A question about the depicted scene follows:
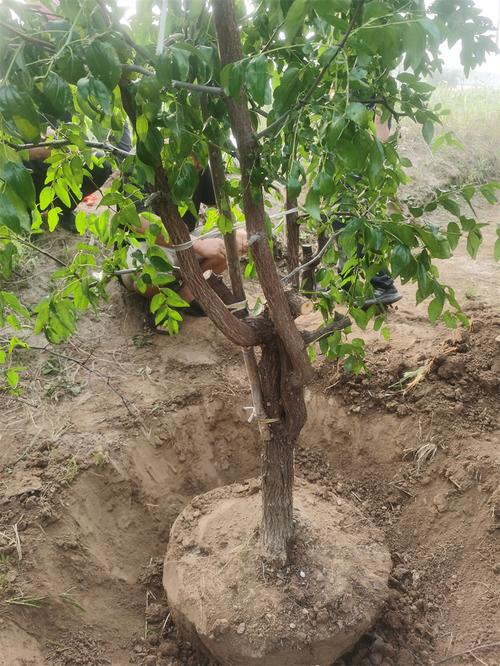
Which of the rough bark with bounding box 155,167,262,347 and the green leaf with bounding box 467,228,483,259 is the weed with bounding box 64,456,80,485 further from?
the green leaf with bounding box 467,228,483,259

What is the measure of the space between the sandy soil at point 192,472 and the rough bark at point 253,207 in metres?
0.89

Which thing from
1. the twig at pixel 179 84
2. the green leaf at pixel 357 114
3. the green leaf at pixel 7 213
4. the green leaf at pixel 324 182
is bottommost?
the green leaf at pixel 324 182

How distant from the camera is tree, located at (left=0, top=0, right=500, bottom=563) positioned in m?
0.85

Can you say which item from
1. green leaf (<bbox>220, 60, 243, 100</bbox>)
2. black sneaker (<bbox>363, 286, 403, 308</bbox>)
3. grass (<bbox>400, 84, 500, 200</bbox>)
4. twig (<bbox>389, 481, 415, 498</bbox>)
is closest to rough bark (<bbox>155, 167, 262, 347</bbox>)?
green leaf (<bbox>220, 60, 243, 100</bbox>)

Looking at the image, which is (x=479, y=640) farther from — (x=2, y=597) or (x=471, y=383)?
A: (x=2, y=597)

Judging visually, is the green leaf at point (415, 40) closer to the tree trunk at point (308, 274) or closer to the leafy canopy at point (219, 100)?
the leafy canopy at point (219, 100)

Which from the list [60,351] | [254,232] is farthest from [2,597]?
[254,232]

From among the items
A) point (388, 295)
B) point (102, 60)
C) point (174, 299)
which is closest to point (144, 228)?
point (174, 299)

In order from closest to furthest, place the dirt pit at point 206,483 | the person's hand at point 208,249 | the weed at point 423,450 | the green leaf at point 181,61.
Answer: the green leaf at point 181,61 < the dirt pit at point 206,483 < the weed at point 423,450 < the person's hand at point 208,249

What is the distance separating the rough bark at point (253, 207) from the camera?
1.11 metres

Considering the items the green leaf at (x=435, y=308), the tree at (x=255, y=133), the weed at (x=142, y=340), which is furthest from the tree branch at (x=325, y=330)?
the weed at (x=142, y=340)

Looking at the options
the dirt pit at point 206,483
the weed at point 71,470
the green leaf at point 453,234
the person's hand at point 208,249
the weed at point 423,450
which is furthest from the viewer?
the person's hand at point 208,249

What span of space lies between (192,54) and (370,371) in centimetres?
182

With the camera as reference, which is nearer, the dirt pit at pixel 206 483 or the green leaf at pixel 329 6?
the green leaf at pixel 329 6
